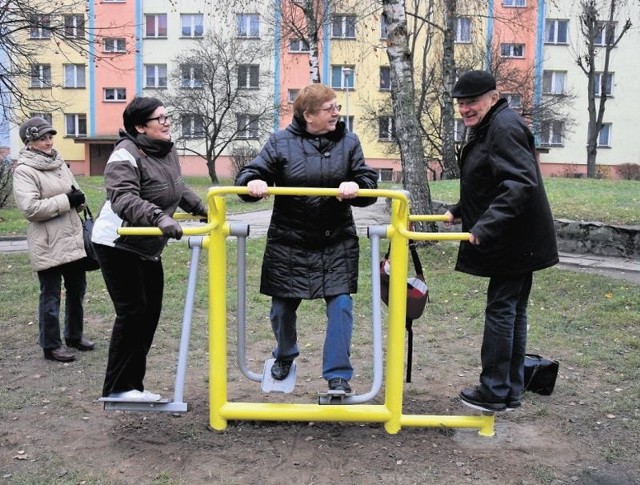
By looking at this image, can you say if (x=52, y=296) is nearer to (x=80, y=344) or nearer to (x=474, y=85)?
(x=80, y=344)

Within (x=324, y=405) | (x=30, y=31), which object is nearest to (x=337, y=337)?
(x=324, y=405)

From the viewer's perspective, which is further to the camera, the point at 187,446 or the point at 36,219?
the point at 36,219

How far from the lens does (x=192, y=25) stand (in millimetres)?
37531

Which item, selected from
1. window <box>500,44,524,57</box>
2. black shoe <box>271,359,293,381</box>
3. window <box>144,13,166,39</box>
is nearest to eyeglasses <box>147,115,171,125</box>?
black shoe <box>271,359,293,381</box>

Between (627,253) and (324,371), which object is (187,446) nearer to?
(324,371)

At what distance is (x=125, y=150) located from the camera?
3.61 metres

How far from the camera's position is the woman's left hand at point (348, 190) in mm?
3303

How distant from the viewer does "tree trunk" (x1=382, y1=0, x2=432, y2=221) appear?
907 cm

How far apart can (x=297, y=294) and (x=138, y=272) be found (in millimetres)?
865

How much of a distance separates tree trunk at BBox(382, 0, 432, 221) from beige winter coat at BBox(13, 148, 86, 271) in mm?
5162

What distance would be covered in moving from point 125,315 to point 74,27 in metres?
9.57

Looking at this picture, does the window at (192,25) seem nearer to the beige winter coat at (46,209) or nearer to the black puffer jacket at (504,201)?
the beige winter coat at (46,209)

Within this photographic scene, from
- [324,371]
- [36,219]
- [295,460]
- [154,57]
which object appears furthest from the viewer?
[154,57]

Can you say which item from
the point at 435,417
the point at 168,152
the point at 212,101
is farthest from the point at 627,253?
the point at 212,101
